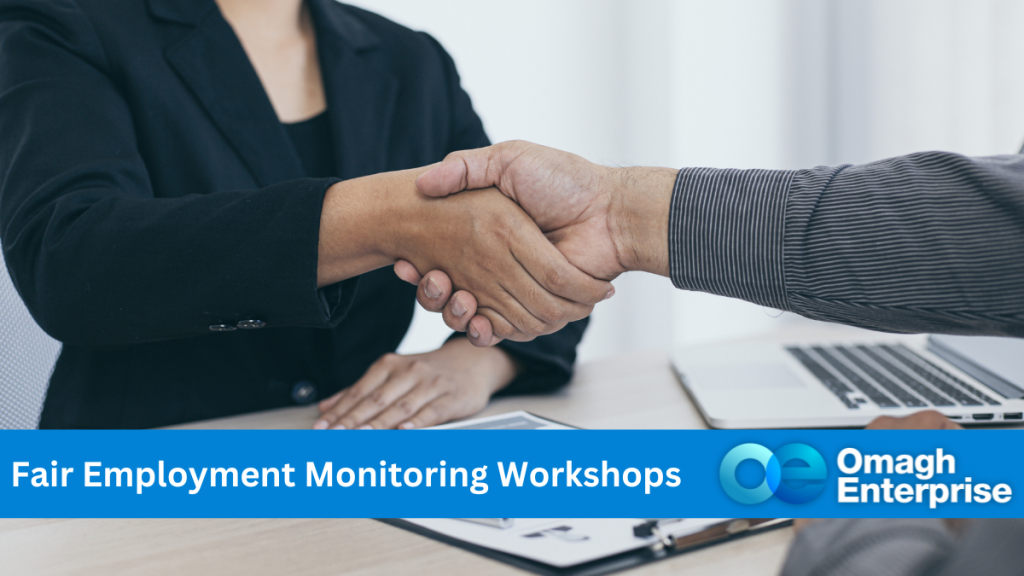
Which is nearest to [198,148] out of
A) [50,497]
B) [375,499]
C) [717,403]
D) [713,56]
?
[50,497]

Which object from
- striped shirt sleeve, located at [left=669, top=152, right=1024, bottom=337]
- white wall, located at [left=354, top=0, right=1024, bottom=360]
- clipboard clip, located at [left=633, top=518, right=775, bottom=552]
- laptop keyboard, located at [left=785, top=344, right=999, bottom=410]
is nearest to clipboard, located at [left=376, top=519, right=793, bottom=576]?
clipboard clip, located at [left=633, top=518, right=775, bottom=552]

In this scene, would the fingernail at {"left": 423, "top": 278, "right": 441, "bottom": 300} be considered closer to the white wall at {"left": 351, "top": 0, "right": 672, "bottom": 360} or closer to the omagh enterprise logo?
the omagh enterprise logo

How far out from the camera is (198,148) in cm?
104

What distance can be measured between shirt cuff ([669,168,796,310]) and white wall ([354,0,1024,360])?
134cm

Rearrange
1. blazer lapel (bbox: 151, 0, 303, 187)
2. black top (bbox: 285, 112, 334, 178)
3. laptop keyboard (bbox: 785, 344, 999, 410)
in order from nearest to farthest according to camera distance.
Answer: laptop keyboard (bbox: 785, 344, 999, 410)
blazer lapel (bbox: 151, 0, 303, 187)
black top (bbox: 285, 112, 334, 178)

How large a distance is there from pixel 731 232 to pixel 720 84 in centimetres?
195

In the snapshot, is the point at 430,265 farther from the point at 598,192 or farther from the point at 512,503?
the point at 512,503

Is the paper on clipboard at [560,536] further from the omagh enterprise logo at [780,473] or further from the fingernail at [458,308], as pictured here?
the fingernail at [458,308]

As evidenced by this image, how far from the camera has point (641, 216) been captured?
0.84m

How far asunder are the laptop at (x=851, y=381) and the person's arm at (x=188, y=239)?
0.23 metres

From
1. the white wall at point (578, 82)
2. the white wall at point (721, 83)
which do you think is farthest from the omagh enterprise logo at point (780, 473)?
the white wall at point (578, 82)

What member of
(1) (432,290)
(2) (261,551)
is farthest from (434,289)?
(2) (261,551)

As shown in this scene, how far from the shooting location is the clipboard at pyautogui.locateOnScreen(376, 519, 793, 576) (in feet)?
1.67

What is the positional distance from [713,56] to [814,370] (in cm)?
180
